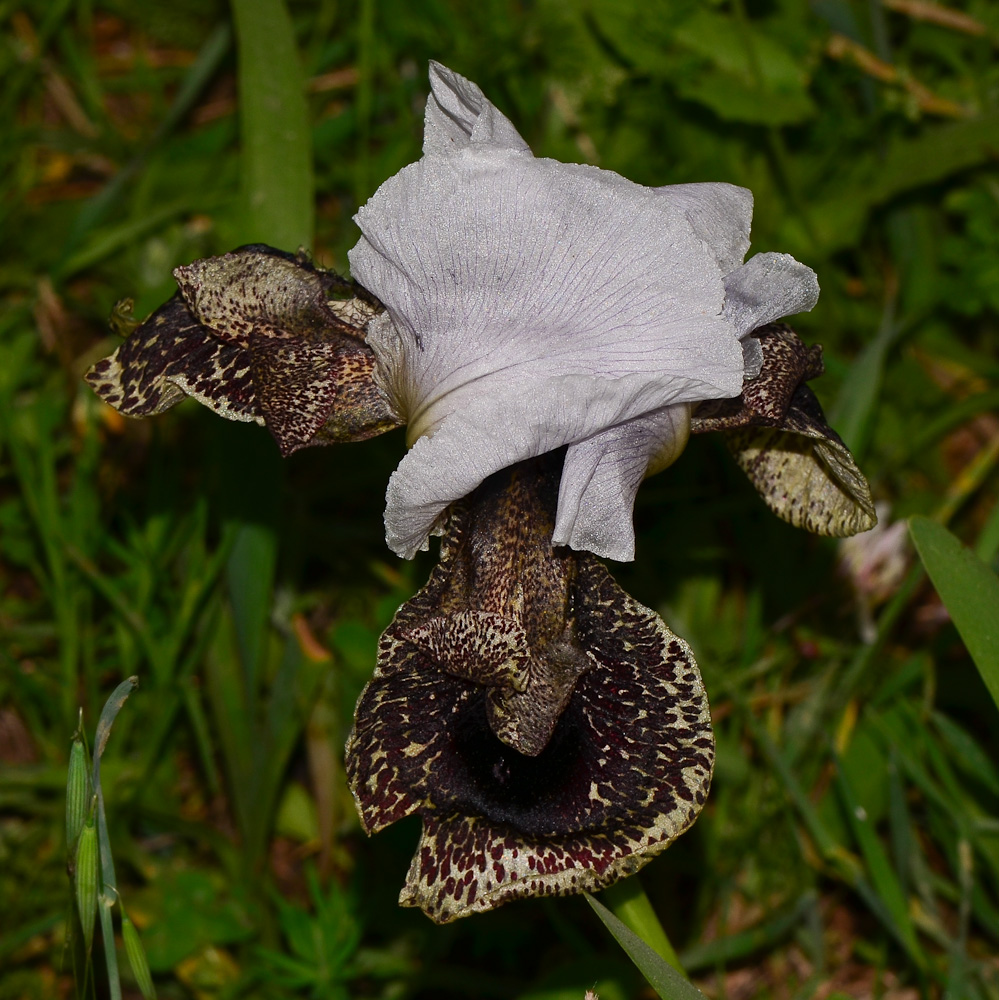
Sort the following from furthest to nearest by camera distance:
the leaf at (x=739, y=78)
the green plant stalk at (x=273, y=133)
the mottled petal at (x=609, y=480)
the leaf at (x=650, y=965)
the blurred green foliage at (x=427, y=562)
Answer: the leaf at (x=739, y=78) < the blurred green foliage at (x=427, y=562) < the green plant stalk at (x=273, y=133) < the mottled petal at (x=609, y=480) < the leaf at (x=650, y=965)

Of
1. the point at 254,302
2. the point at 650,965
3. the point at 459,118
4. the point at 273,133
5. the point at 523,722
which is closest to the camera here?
the point at 650,965

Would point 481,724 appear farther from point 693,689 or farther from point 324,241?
point 324,241

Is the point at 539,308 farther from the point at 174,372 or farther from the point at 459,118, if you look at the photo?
the point at 174,372

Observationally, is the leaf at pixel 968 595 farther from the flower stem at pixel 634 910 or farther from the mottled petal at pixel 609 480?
the flower stem at pixel 634 910

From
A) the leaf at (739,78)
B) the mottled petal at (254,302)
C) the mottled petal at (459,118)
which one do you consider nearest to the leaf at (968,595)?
the mottled petal at (459,118)

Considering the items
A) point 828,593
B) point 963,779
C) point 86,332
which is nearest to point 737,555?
point 828,593

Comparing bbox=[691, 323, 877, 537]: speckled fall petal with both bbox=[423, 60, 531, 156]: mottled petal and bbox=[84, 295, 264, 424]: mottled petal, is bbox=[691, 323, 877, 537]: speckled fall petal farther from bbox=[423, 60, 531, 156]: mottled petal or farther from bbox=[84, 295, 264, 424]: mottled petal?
bbox=[84, 295, 264, 424]: mottled petal

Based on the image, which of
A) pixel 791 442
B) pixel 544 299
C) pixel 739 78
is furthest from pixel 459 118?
pixel 739 78
